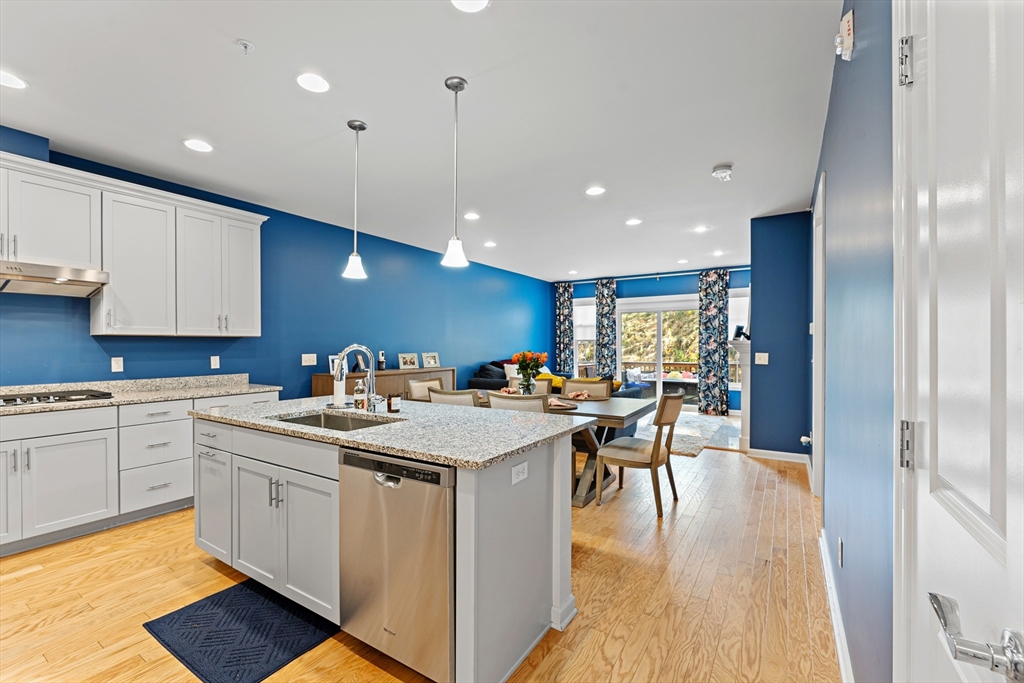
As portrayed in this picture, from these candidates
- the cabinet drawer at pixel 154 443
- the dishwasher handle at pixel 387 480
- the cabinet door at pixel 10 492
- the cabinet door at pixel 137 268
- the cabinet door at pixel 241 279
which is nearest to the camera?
the dishwasher handle at pixel 387 480

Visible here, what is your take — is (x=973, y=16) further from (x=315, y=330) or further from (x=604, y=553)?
(x=315, y=330)

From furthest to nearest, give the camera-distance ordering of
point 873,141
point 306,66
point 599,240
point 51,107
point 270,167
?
point 599,240, point 270,167, point 51,107, point 306,66, point 873,141

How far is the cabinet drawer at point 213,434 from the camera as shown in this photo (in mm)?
2393

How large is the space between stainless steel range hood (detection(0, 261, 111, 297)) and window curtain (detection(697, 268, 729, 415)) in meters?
8.12

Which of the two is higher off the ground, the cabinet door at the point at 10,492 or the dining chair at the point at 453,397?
the dining chair at the point at 453,397

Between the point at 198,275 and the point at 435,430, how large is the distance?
3.02 meters

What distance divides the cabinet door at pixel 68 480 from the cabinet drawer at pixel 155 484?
0.07m

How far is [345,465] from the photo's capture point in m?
1.83

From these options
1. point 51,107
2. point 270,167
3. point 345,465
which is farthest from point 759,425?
point 51,107

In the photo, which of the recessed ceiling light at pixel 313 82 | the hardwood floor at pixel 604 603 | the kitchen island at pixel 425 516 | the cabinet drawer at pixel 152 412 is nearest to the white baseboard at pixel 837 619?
the hardwood floor at pixel 604 603

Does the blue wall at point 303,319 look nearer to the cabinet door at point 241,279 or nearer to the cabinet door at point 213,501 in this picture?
the cabinet door at point 241,279

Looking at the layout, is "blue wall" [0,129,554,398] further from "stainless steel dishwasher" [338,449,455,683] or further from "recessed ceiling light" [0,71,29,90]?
"stainless steel dishwasher" [338,449,455,683]

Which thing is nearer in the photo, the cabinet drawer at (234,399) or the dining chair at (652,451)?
the dining chair at (652,451)

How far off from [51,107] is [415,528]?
3220mm
